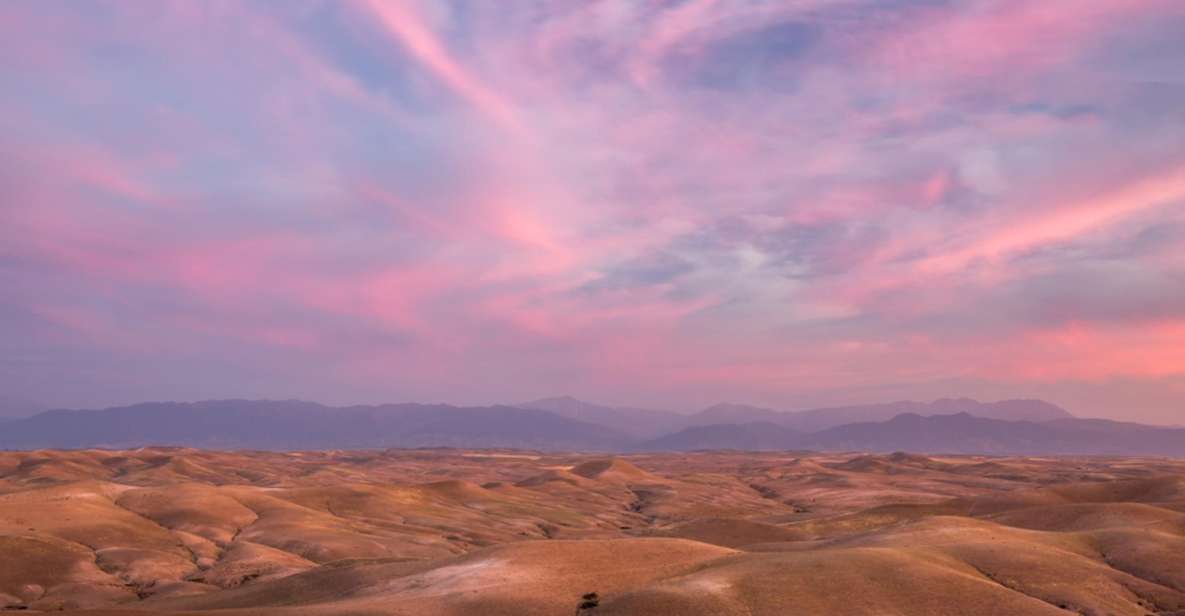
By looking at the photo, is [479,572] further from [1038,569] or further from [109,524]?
[109,524]

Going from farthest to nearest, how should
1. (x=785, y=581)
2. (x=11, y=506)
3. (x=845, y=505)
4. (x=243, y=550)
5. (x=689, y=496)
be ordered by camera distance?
(x=689, y=496), (x=845, y=505), (x=11, y=506), (x=243, y=550), (x=785, y=581)

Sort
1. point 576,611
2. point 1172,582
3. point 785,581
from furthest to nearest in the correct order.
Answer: point 1172,582 → point 785,581 → point 576,611

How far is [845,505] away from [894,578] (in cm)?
12882

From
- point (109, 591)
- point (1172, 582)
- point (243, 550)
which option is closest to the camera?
point (1172, 582)

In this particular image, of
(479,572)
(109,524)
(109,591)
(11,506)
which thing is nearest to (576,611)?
(479,572)

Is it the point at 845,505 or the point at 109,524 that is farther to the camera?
the point at 845,505

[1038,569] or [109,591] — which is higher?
[1038,569]

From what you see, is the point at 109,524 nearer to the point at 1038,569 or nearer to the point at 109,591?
the point at 109,591

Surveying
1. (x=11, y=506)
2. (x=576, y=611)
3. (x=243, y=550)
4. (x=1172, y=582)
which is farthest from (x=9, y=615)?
(x=1172, y=582)

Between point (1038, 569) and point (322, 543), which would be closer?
point (1038, 569)

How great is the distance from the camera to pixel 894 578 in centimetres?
5169

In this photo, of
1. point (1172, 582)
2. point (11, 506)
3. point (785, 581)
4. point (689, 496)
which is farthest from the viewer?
point (689, 496)

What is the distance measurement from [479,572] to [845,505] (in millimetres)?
133980

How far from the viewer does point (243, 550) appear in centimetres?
9150
